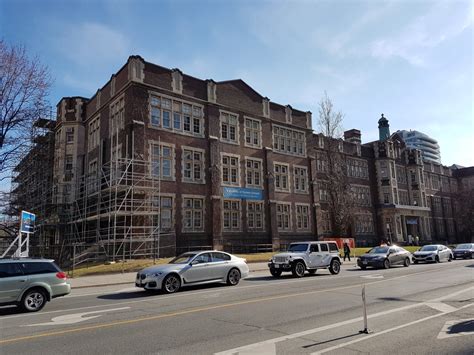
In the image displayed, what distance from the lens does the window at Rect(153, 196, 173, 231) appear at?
29578 millimetres

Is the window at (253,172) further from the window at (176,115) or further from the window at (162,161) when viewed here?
the window at (162,161)

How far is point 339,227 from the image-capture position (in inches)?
1649

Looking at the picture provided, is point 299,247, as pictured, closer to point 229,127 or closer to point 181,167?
point 181,167

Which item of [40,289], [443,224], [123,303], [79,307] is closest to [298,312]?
[123,303]

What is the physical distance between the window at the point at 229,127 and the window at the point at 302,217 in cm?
1049

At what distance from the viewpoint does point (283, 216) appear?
130 ft

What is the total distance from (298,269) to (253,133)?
70.4ft

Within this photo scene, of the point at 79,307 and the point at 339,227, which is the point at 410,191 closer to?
the point at 339,227

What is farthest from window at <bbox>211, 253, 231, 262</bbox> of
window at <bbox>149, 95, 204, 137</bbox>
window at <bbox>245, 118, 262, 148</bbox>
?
window at <bbox>245, 118, 262, 148</bbox>

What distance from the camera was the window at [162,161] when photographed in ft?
100

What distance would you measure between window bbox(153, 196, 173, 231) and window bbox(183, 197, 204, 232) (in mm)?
1357

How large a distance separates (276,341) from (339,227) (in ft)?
120

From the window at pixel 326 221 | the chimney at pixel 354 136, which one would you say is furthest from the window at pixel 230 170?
the chimney at pixel 354 136

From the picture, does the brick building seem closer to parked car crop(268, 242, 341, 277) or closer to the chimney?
parked car crop(268, 242, 341, 277)
